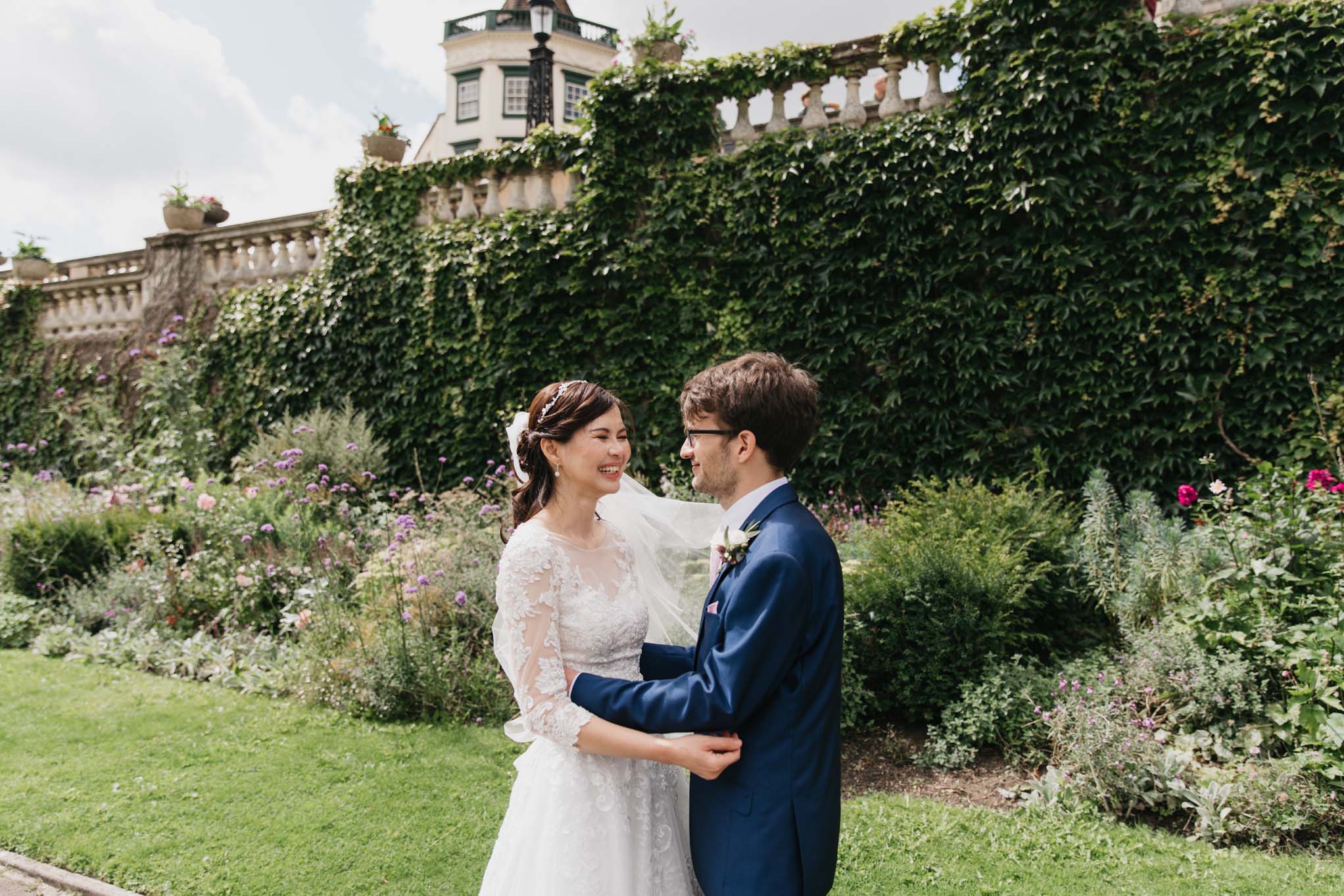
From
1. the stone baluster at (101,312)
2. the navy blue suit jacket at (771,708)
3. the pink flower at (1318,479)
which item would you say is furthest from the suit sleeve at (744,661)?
the stone baluster at (101,312)

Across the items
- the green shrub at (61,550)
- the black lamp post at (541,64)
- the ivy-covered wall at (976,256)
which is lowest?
the green shrub at (61,550)

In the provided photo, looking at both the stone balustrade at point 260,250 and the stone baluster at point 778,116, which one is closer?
the stone baluster at point 778,116

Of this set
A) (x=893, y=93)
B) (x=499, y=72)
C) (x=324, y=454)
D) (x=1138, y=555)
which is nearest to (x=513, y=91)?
(x=499, y=72)

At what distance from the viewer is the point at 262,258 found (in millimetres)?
11820

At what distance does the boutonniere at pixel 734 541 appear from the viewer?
6.90ft

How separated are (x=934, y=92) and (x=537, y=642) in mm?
6864

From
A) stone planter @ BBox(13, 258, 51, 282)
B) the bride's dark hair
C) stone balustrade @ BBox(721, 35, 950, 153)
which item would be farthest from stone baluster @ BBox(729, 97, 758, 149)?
stone planter @ BBox(13, 258, 51, 282)

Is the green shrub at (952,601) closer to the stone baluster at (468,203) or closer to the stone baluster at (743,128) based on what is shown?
the stone baluster at (743,128)

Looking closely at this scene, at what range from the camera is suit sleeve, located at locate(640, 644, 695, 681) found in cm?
256

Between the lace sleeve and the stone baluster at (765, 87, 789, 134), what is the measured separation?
672cm

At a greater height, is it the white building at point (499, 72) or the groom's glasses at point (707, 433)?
the white building at point (499, 72)

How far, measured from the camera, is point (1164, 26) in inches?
263

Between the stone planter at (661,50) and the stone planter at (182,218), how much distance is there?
744cm

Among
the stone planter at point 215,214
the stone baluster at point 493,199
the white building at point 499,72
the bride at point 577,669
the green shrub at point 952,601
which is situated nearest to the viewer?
the bride at point 577,669
